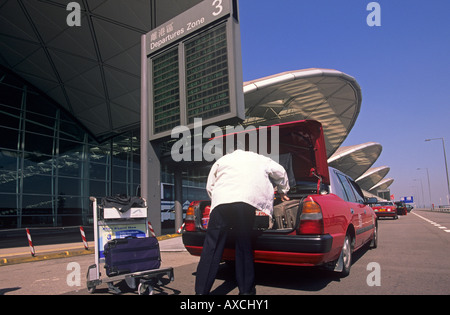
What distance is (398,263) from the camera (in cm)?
527

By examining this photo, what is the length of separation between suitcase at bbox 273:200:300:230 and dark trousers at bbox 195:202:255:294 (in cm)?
66

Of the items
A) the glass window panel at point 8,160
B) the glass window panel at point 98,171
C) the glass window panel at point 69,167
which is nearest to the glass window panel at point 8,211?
the glass window panel at point 8,160

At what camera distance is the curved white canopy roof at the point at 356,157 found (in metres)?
51.0

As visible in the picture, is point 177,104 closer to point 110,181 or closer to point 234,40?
point 234,40

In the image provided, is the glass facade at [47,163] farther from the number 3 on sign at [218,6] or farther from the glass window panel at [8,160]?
the number 3 on sign at [218,6]

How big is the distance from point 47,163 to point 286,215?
69.1 ft

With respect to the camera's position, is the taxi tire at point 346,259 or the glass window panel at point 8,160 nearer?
the taxi tire at point 346,259

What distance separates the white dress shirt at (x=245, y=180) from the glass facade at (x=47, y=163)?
752 inches

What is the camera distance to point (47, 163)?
2070 cm

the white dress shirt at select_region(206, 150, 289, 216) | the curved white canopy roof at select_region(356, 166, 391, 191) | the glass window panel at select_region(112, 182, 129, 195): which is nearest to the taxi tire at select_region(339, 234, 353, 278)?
the white dress shirt at select_region(206, 150, 289, 216)

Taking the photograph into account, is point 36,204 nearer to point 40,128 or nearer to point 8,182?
point 8,182

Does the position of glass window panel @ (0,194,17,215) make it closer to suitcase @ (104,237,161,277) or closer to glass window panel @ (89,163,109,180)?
glass window panel @ (89,163,109,180)

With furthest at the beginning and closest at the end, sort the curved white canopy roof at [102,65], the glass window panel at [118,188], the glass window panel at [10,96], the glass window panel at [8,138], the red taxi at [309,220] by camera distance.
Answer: the glass window panel at [118,188]
the glass window panel at [10,96]
the glass window panel at [8,138]
the curved white canopy roof at [102,65]
the red taxi at [309,220]
